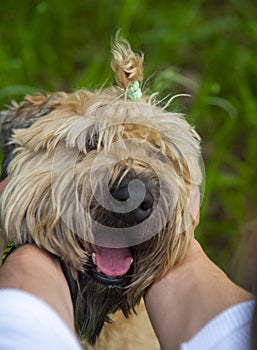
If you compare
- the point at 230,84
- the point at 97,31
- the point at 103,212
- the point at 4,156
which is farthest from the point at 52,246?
the point at 97,31

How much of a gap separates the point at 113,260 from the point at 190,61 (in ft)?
8.13

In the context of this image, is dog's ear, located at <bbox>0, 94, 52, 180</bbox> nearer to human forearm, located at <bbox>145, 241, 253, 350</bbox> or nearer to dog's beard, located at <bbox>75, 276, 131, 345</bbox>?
dog's beard, located at <bbox>75, 276, 131, 345</bbox>

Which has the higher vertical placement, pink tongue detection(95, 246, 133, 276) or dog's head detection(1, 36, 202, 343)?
dog's head detection(1, 36, 202, 343)

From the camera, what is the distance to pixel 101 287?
6.84 feet

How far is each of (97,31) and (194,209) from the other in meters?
2.37

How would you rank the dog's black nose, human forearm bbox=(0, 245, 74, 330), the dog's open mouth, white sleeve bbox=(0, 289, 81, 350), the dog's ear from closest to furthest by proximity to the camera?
1. white sleeve bbox=(0, 289, 81, 350)
2. human forearm bbox=(0, 245, 74, 330)
3. the dog's black nose
4. the dog's open mouth
5. the dog's ear

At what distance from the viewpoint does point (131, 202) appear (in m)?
1.93

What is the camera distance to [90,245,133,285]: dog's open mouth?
80.6 inches

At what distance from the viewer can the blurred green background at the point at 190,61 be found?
3.47 metres

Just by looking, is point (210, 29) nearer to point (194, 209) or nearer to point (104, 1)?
point (104, 1)

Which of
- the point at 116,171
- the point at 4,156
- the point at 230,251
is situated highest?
the point at 116,171

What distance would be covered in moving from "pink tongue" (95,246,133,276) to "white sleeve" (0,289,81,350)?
37 cm

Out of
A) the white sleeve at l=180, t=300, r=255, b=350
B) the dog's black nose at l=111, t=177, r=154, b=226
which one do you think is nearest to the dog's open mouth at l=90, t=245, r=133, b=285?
the dog's black nose at l=111, t=177, r=154, b=226

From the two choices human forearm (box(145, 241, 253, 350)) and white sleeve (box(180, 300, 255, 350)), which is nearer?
white sleeve (box(180, 300, 255, 350))
